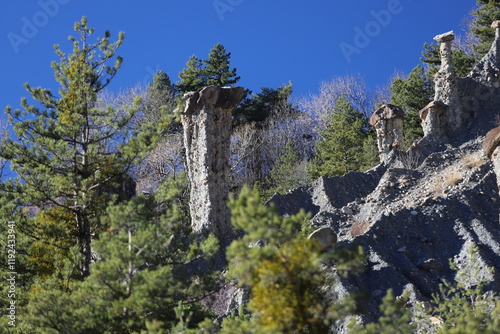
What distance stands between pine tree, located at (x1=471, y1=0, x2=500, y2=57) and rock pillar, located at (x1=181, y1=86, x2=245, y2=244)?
15965 mm

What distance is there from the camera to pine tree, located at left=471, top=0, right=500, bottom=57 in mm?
29500

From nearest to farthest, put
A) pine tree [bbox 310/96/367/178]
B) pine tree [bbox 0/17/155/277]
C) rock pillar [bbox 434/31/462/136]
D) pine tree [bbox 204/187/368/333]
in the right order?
pine tree [bbox 204/187/368/333] < pine tree [bbox 0/17/155/277] < rock pillar [bbox 434/31/462/136] < pine tree [bbox 310/96/367/178]

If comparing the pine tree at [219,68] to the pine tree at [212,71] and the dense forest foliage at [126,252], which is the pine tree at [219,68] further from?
the dense forest foliage at [126,252]

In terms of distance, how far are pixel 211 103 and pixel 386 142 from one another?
661 cm

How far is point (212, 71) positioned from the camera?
112 feet

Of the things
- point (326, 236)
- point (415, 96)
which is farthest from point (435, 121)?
point (415, 96)

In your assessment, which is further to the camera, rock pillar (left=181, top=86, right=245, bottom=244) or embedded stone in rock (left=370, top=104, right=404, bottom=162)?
embedded stone in rock (left=370, top=104, right=404, bottom=162)

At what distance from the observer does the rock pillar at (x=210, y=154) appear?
17.5 m

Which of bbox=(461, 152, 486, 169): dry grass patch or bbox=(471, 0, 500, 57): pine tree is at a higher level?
bbox=(471, 0, 500, 57): pine tree

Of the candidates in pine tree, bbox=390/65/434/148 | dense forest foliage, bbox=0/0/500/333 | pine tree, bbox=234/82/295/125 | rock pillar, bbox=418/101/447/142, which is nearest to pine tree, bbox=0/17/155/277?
dense forest foliage, bbox=0/0/500/333

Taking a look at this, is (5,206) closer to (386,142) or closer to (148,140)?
(148,140)

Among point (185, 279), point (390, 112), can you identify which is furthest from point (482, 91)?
point (185, 279)

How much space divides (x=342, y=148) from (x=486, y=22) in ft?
29.7

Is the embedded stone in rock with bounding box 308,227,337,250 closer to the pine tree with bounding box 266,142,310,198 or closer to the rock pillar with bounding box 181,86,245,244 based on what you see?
the rock pillar with bounding box 181,86,245,244
